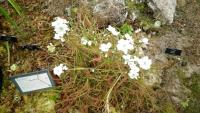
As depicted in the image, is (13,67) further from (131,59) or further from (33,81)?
(131,59)

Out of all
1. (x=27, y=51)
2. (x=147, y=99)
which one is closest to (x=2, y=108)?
(x=27, y=51)

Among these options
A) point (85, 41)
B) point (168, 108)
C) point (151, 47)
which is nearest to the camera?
point (85, 41)

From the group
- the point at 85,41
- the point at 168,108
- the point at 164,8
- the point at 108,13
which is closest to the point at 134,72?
the point at 85,41

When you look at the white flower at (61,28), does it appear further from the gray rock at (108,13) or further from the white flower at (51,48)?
the gray rock at (108,13)

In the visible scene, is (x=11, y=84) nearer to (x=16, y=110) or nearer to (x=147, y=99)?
(x=16, y=110)

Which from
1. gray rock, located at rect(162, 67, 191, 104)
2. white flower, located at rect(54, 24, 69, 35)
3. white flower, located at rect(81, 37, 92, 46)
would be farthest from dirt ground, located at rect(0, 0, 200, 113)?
white flower, located at rect(54, 24, 69, 35)

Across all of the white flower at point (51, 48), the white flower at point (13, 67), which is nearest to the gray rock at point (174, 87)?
the white flower at point (51, 48)
